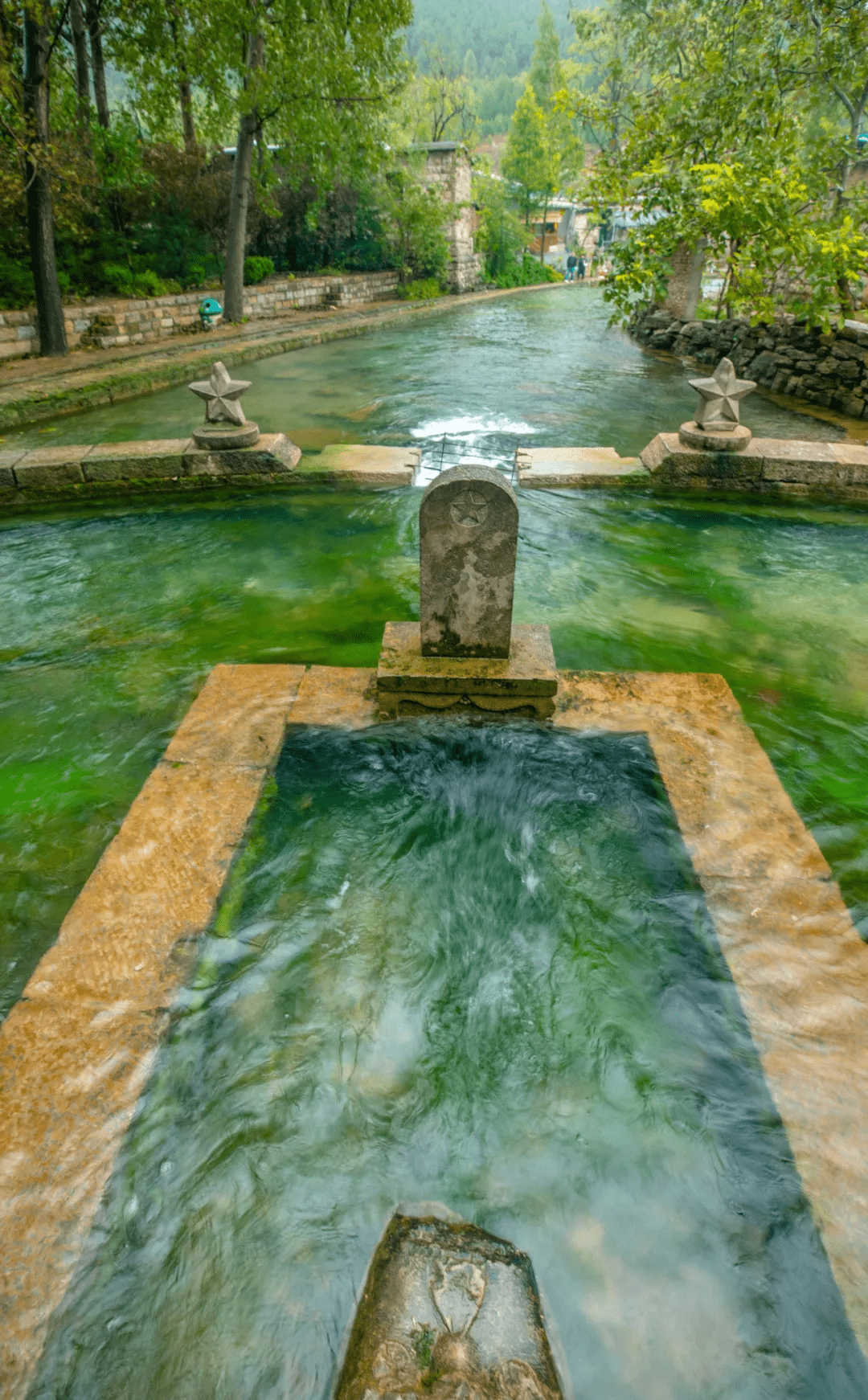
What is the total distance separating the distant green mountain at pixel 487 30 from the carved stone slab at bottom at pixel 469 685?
133051 millimetres

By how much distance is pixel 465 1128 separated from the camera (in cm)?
222

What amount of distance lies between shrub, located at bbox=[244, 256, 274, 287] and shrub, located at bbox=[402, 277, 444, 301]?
530 cm

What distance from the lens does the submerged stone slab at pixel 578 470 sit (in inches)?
288

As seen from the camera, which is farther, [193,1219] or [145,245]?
[145,245]

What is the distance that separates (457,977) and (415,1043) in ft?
0.99

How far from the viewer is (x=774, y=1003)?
241 centimetres

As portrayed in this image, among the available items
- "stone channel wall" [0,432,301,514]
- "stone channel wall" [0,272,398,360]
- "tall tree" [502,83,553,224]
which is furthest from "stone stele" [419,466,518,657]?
"tall tree" [502,83,553,224]

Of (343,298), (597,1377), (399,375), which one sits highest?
(343,298)

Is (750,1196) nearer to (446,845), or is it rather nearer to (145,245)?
(446,845)

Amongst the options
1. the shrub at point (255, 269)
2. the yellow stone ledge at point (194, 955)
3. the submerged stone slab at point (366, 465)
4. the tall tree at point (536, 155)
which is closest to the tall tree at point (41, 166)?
the submerged stone slab at point (366, 465)

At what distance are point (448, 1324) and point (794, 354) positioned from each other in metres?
12.7

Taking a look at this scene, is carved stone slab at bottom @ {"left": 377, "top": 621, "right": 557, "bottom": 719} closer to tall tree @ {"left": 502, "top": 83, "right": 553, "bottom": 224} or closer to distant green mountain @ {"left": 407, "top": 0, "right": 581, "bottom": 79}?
tall tree @ {"left": 502, "top": 83, "right": 553, "bottom": 224}

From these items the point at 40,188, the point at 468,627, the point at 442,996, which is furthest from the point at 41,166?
the point at 442,996

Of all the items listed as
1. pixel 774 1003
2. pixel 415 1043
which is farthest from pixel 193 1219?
pixel 774 1003
